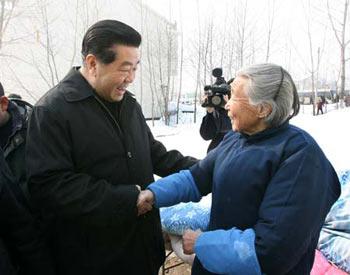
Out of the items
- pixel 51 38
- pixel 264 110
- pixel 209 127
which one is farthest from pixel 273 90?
pixel 51 38

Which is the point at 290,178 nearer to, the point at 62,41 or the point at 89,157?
the point at 89,157

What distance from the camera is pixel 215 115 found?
9.42 feet

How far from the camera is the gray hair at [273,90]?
135 cm

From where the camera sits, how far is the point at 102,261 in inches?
66.9

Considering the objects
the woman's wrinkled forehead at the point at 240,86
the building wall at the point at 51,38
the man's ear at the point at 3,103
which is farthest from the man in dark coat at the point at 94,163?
the building wall at the point at 51,38

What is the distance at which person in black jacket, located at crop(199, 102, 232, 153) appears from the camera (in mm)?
2824

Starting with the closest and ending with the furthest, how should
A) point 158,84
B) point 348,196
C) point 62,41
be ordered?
point 348,196 < point 62,41 < point 158,84

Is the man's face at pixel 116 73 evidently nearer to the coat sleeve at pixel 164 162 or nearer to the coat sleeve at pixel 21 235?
the coat sleeve at pixel 164 162

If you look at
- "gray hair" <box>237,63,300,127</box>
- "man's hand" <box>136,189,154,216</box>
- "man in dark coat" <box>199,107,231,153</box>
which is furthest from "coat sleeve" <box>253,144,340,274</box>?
"man in dark coat" <box>199,107,231,153</box>

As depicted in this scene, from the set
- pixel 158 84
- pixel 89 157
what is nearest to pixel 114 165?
pixel 89 157

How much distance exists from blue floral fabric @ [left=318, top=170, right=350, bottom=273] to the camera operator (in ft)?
3.34

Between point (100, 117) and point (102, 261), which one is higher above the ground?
point (100, 117)

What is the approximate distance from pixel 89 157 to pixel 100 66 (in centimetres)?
43

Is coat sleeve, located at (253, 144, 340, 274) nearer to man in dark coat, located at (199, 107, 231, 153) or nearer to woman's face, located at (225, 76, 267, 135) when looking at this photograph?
woman's face, located at (225, 76, 267, 135)
